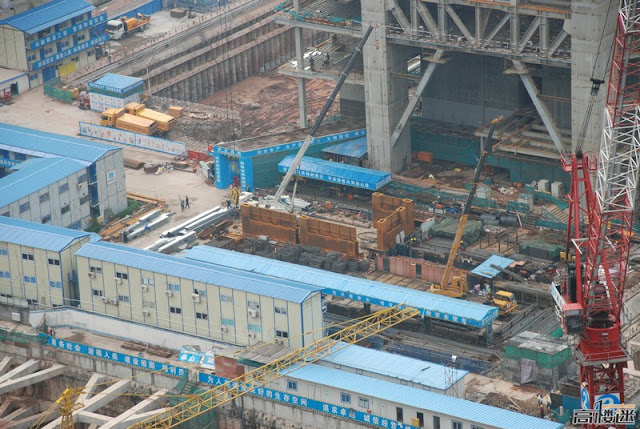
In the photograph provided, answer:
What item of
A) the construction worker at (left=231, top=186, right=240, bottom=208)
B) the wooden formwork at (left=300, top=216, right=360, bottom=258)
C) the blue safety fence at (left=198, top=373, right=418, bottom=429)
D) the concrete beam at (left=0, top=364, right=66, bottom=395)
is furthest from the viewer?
the construction worker at (left=231, top=186, right=240, bottom=208)

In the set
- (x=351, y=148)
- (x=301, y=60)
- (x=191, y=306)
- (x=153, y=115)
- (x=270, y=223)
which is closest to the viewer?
(x=191, y=306)

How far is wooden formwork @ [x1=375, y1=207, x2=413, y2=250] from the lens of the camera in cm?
14475

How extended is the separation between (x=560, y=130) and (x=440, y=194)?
38.9 feet

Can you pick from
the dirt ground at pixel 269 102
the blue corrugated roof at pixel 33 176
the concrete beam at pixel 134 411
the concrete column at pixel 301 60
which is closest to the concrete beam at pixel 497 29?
the concrete column at pixel 301 60

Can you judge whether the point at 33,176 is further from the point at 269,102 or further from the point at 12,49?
the point at 269,102

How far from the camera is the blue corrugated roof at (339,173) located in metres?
154

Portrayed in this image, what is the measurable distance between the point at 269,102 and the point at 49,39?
80.4ft

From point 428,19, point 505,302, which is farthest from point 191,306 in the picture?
point 428,19

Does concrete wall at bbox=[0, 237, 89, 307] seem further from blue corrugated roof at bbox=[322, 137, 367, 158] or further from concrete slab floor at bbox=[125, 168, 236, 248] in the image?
blue corrugated roof at bbox=[322, 137, 367, 158]

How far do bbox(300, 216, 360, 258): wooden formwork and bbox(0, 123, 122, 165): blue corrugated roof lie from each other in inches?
766

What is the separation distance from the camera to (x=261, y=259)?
454 feet

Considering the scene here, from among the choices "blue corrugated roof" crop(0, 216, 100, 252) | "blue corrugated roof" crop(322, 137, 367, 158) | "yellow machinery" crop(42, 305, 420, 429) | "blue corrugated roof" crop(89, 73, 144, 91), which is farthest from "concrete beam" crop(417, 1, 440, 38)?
"blue corrugated roof" crop(89, 73, 144, 91)

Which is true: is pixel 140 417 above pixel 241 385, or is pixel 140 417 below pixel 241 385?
below

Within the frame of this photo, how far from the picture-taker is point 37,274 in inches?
5340
